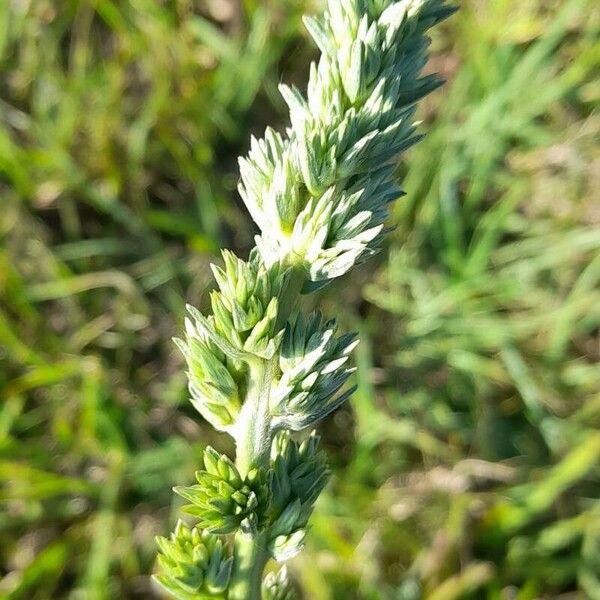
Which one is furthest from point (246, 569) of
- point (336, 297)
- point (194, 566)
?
point (336, 297)

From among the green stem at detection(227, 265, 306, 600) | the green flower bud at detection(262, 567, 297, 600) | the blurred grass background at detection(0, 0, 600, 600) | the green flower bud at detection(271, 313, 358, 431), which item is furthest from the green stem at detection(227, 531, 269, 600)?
the blurred grass background at detection(0, 0, 600, 600)

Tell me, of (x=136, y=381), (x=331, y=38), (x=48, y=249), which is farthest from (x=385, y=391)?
(x=331, y=38)

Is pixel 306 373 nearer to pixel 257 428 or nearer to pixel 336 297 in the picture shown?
pixel 257 428

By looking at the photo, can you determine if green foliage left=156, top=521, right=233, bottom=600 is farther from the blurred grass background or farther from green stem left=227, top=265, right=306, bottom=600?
the blurred grass background

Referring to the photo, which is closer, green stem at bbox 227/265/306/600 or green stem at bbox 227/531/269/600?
green stem at bbox 227/265/306/600

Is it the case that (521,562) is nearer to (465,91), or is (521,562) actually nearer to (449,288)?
(449,288)

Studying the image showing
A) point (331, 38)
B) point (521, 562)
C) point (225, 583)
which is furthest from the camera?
point (521, 562)
